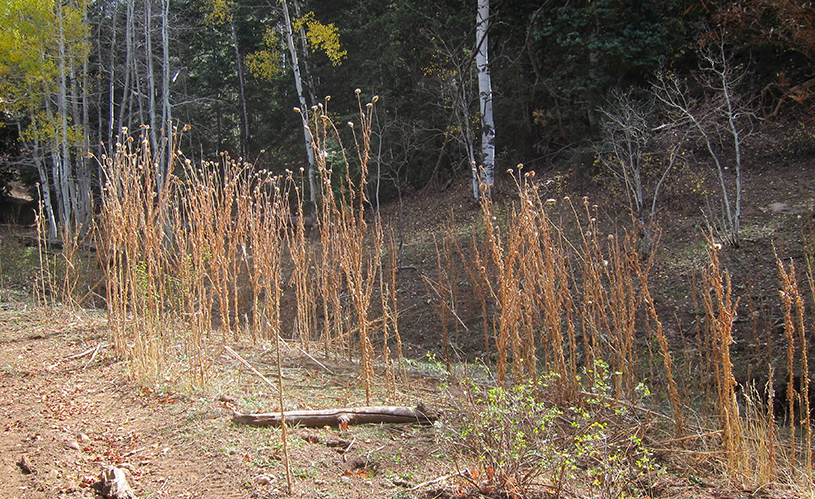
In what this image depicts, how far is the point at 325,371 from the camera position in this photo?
12.4 feet

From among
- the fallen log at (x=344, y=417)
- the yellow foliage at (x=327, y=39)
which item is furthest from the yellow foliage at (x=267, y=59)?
the fallen log at (x=344, y=417)

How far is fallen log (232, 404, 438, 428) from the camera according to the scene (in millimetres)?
2615

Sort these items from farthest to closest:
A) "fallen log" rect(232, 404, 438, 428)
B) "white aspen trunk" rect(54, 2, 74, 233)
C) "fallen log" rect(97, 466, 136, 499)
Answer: "white aspen trunk" rect(54, 2, 74, 233) → "fallen log" rect(232, 404, 438, 428) → "fallen log" rect(97, 466, 136, 499)

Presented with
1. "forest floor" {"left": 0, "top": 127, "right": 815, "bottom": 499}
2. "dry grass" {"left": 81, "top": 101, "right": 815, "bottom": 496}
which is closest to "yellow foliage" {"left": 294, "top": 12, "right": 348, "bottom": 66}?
"forest floor" {"left": 0, "top": 127, "right": 815, "bottom": 499}

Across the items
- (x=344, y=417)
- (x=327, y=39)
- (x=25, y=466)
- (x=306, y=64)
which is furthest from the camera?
(x=306, y=64)

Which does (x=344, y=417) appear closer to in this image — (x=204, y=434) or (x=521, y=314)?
(x=204, y=434)

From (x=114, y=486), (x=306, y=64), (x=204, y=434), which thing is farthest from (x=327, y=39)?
(x=114, y=486)

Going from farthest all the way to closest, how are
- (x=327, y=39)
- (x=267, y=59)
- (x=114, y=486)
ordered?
(x=267, y=59), (x=327, y=39), (x=114, y=486)

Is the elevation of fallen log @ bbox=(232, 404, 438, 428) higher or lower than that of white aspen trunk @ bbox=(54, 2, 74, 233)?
lower

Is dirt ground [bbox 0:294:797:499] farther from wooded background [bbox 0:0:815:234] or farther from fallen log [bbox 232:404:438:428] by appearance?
wooded background [bbox 0:0:815:234]

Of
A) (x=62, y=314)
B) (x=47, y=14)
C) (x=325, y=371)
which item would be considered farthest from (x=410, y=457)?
(x=47, y=14)

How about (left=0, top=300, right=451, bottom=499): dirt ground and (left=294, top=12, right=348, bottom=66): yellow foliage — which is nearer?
(left=0, top=300, right=451, bottom=499): dirt ground

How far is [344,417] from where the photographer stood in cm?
272

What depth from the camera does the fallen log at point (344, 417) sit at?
2.62 m
